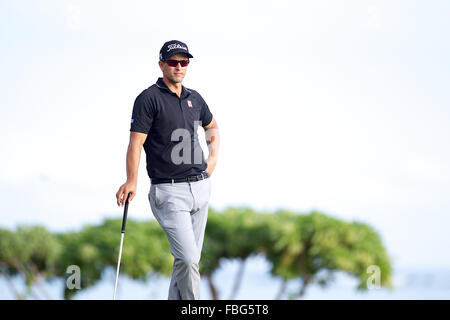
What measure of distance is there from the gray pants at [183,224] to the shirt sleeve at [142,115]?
1.69 feet

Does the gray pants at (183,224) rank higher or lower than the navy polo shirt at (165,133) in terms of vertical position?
lower

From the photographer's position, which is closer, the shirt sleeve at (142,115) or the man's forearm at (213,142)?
the shirt sleeve at (142,115)

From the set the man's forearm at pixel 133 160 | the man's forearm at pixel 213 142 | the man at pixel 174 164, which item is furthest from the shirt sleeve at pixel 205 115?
the man's forearm at pixel 133 160

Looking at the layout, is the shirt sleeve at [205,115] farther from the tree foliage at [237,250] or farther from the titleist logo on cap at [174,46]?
the tree foliage at [237,250]

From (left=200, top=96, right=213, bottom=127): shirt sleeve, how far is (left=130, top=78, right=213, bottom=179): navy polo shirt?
37 centimetres

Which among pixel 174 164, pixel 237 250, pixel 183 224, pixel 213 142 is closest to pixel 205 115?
pixel 213 142

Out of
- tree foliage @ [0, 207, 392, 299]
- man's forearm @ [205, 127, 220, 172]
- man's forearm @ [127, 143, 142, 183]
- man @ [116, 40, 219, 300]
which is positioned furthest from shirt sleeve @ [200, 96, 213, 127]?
tree foliage @ [0, 207, 392, 299]

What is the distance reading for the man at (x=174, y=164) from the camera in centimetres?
478

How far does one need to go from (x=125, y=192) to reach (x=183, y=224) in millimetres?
559

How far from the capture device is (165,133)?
4.89 meters
